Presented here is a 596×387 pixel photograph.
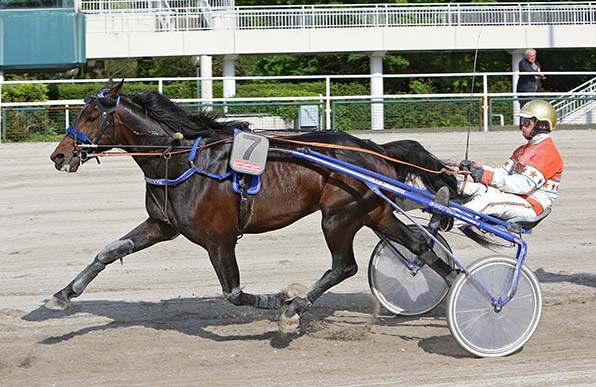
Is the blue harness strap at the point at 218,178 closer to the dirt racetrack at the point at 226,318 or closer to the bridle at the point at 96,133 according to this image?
the bridle at the point at 96,133

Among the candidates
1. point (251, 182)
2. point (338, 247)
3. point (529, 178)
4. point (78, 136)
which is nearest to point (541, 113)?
point (529, 178)

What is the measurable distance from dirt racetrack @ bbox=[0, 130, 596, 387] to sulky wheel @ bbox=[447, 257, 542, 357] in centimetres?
11

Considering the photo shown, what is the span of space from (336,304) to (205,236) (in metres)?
1.63

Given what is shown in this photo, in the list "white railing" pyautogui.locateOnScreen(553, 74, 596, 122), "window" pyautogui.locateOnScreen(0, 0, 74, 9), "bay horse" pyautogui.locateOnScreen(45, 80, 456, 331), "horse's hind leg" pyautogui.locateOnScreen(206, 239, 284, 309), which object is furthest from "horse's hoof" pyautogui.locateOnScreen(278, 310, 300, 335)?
"window" pyautogui.locateOnScreen(0, 0, 74, 9)

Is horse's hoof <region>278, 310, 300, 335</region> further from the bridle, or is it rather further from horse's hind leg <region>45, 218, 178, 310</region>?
the bridle

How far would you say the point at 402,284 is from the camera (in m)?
7.38

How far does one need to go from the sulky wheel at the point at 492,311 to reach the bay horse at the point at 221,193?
1.84ft

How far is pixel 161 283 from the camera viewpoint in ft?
28.1

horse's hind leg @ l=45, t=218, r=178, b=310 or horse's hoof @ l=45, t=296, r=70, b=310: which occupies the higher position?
horse's hind leg @ l=45, t=218, r=178, b=310

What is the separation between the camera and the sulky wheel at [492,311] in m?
6.16

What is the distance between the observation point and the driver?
6.47 m

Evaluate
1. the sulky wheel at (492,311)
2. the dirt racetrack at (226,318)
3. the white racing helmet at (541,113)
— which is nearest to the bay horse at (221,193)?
the dirt racetrack at (226,318)

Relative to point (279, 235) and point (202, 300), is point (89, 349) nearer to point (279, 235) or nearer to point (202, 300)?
point (202, 300)

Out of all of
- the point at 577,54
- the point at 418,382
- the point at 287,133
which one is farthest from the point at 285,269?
the point at 577,54
